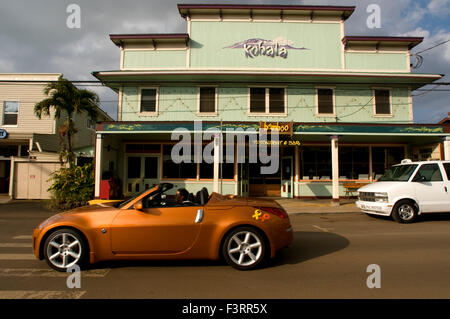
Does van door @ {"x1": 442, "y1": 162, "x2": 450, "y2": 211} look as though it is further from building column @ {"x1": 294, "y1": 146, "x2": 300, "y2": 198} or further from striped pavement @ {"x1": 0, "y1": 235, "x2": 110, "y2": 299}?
striped pavement @ {"x1": 0, "y1": 235, "x2": 110, "y2": 299}

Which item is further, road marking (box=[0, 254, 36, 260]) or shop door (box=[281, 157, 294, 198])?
shop door (box=[281, 157, 294, 198])

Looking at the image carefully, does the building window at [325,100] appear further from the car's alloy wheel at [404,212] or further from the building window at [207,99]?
the car's alloy wheel at [404,212]

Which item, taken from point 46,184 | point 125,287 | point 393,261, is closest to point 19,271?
point 125,287

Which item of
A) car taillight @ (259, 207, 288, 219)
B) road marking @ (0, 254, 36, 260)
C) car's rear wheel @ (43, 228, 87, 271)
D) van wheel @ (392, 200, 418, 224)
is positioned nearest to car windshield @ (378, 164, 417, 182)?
van wheel @ (392, 200, 418, 224)

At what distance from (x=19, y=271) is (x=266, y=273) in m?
3.95

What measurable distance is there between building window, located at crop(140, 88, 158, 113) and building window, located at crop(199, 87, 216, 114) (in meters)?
2.64

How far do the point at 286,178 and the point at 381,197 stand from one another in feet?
26.4

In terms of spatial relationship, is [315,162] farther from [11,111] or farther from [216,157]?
[11,111]

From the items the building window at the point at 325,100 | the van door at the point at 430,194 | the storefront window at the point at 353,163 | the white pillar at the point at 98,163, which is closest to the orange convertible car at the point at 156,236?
the van door at the point at 430,194

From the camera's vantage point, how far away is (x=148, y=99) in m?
15.7

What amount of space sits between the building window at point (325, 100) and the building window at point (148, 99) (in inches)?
370

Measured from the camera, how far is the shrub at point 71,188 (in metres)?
12.3

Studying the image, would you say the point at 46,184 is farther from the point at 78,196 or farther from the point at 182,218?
the point at 182,218

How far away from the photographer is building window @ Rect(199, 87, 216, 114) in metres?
15.5
